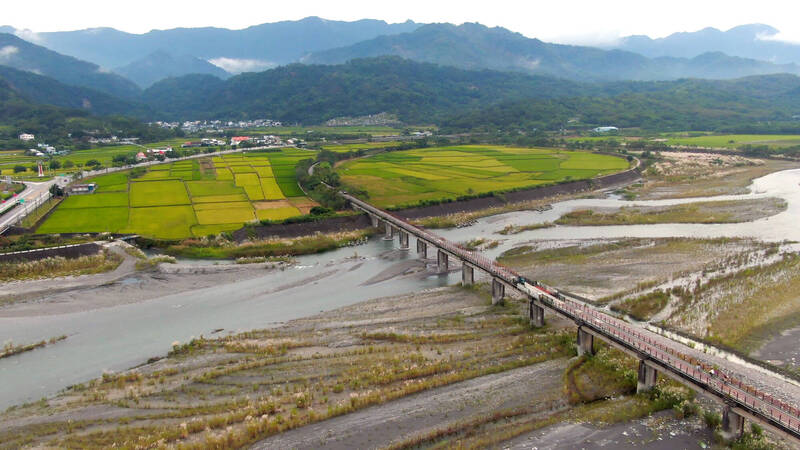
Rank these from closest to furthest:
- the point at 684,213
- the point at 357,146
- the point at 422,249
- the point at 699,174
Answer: the point at 422,249 < the point at 684,213 < the point at 699,174 < the point at 357,146

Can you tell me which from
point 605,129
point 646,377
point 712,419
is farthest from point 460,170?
point 605,129

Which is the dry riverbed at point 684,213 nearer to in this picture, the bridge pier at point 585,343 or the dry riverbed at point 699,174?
the dry riverbed at point 699,174

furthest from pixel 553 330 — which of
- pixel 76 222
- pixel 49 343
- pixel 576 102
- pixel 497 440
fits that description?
pixel 576 102

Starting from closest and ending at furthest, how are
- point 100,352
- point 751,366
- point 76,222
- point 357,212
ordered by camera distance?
point 751,366 < point 100,352 < point 76,222 < point 357,212

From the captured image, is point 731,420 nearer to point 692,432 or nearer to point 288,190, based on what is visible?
point 692,432

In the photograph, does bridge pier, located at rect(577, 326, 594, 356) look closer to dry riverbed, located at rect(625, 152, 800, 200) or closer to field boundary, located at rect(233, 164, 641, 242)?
field boundary, located at rect(233, 164, 641, 242)

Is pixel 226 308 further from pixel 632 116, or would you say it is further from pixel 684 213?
pixel 632 116
